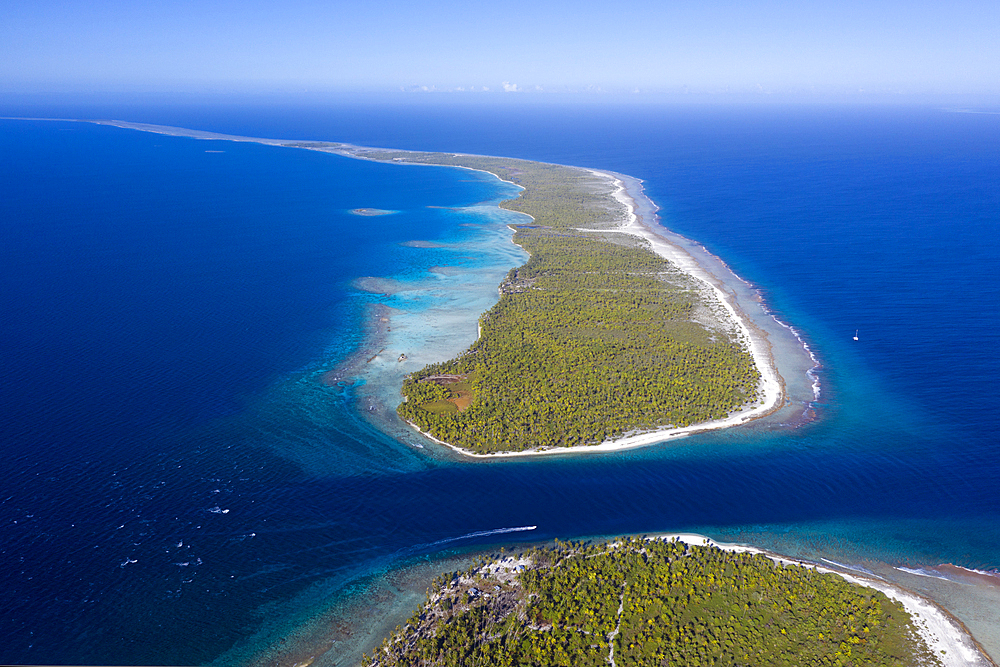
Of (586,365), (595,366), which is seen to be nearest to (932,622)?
(595,366)

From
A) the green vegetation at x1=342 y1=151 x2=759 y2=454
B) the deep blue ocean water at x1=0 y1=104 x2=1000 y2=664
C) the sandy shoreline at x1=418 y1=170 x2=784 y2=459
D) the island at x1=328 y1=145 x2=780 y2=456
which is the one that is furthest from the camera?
the green vegetation at x1=342 y1=151 x2=759 y2=454

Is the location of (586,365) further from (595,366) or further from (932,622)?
(932,622)

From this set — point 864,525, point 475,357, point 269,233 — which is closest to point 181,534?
point 475,357

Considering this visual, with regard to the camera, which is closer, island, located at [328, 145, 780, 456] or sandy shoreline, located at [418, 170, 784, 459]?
sandy shoreline, located at [418, 170, 784, 459]

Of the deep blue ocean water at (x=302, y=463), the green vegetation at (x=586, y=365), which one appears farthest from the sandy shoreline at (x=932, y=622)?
the green vegetation at (x=586, y=365)

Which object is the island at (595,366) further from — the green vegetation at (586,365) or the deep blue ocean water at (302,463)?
the deep blue ocean water at (302,463)

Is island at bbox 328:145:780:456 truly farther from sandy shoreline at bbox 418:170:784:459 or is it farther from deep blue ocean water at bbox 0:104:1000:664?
deep blue ocean water at bbox 0:104:1000:664

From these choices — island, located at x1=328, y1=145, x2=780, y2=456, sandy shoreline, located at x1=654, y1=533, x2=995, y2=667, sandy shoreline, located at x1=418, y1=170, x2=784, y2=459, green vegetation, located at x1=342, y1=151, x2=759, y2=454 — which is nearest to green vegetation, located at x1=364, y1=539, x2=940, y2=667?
sandy shoreline, located at x1=654, y1=533, x2=995, y2=667
